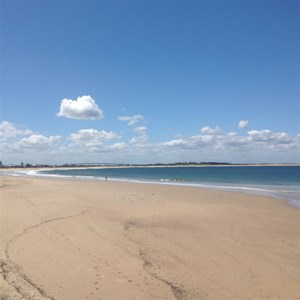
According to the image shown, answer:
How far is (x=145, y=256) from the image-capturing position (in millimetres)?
7449

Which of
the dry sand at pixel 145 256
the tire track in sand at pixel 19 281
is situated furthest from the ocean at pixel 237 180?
the tire track in sand at pixel 19 281

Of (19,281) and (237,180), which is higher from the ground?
(237,180)

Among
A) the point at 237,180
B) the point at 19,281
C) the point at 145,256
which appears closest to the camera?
the point at 19,281

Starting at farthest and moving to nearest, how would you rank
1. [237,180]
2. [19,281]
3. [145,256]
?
[237,180] < [145,256] < [19,281]

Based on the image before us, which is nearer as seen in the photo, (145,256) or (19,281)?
(19,281)

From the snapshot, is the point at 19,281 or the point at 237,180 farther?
the point at 237,180

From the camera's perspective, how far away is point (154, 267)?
6.77 metres

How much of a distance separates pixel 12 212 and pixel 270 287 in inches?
396

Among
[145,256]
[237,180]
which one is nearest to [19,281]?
[145,256]

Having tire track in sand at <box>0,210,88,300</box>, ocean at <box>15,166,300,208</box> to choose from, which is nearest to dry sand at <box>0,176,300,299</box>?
tire track in sand at <box>0,210,88,300</box>

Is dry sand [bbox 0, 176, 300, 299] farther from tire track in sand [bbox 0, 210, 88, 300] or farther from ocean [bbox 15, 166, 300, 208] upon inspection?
ocean [bbox 15, 166, 300, 208]

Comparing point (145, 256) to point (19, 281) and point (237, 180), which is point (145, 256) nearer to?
point (19, 281)

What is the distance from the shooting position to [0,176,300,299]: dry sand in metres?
5.74

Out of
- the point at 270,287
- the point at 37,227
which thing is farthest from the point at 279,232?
the point at 37,227
